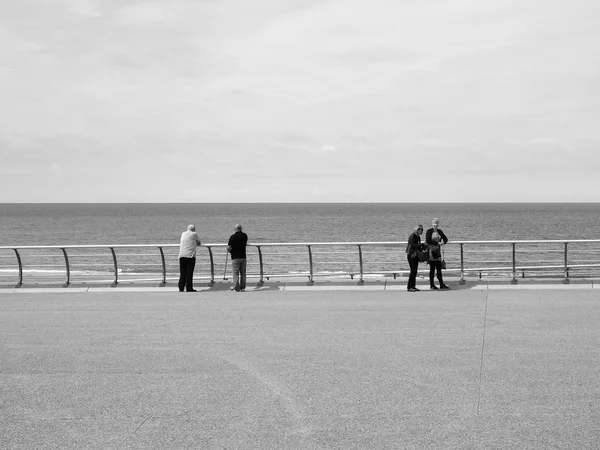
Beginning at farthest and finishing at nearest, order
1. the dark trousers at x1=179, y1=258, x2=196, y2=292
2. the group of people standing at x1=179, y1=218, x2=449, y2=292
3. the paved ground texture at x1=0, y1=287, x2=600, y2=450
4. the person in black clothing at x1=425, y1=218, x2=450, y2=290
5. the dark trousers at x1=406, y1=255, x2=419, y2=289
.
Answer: the dark trousers at x1=179, y1=258, x2=196, y2=292
the person in black clothing at x1=425, y1=218, x2=450, y2=290
the group of people standing at x1=179, y1=218, x2=449, y2=292
the dark trousers at x1=406, y1=255, x2=419, y2=289
the paved ground texture at x1=0, y1=287, x2=600, y2=450

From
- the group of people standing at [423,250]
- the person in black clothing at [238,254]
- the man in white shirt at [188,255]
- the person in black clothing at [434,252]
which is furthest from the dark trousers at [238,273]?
the person in black clothing at [434,252]

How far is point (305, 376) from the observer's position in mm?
8742

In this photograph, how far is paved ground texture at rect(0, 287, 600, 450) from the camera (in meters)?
6.50

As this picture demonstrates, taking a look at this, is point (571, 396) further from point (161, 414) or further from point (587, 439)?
point (161, 414)

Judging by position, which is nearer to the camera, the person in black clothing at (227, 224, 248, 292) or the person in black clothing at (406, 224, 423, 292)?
the person in black clothing at (406, 224, 423, 292)

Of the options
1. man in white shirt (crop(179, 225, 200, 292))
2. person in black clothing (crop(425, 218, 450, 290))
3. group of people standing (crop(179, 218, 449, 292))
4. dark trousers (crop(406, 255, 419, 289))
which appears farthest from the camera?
man in white shirt (crop(179, 225, 200, 292))

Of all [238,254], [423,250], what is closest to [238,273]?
[238,254]

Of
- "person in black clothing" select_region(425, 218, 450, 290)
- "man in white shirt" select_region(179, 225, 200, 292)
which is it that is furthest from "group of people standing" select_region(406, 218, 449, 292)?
"man in white shirt" select_region(179, 225, 200, 292)

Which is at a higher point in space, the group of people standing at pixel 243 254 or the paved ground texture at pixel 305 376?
the group of people standing at pixel 243 254

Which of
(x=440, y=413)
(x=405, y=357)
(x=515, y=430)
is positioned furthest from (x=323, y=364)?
(x=515, y=430)

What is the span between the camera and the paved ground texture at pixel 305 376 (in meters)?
6.50

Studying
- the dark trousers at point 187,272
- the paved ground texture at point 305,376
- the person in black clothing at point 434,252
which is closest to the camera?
the paved ground texture at point 305,376

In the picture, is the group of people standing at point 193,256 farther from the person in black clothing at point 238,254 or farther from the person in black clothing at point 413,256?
the person in black clothing at point 413,256

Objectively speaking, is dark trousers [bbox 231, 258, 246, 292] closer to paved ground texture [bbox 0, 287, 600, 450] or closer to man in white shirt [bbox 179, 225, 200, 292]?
man in white shirt [bbox 179, 225, 200, 292]
